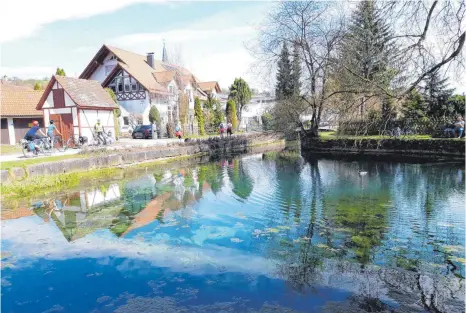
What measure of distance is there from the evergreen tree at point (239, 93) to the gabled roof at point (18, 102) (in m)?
27.8

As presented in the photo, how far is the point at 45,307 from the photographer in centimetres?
498

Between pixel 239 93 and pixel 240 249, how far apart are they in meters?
45.4

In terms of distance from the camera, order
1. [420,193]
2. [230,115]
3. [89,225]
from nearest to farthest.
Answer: [89,225], [420,193], [230,115]

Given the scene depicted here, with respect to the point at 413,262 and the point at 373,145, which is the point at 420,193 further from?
the point at 373,145

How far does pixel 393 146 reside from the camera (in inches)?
886

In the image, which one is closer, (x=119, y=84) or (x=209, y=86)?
(x=119, y=84)

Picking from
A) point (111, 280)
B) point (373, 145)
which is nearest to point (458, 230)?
point (111, 280)

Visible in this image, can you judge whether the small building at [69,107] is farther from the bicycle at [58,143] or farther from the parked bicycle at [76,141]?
the bicycle at [58,143]

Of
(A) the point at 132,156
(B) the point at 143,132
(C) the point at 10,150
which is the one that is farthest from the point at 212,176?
(B) the point at 143,132

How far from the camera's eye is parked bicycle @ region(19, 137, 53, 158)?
16016 millimetres

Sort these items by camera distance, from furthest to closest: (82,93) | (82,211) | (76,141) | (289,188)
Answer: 1. (82,93)
2. (76,141)
3. (289,188)
4. (82,211)

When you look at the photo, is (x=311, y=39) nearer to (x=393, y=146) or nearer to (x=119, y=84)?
(x=393, y=146)

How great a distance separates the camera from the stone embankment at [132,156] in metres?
12.8

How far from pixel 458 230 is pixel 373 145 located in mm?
16849
